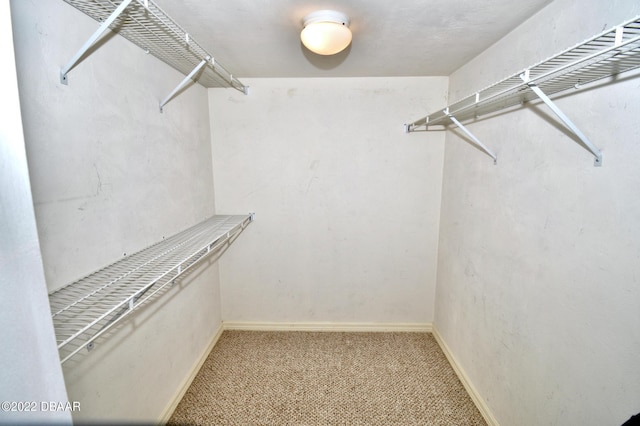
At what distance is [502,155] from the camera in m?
1.42

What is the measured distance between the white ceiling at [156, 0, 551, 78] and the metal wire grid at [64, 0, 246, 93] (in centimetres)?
11

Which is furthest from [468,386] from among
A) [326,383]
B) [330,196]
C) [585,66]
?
[585,66]

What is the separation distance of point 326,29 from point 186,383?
2214mm

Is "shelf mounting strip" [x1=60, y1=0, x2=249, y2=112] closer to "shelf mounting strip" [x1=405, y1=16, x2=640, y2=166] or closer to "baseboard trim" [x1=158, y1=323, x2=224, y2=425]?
"shelf mounting strip" [x1=405, y1=16, x2=640, y2=166]

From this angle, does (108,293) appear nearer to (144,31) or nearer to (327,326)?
(144,31)

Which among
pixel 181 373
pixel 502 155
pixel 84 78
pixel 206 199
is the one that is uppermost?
pixel 84 78

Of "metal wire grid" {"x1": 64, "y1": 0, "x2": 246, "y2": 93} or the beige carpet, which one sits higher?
"metal wire grid" {"x1": 64, "y1": 0, "x2": 246, "y2": 93}

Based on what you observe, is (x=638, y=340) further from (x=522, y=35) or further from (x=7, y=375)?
(x=7, y=375)

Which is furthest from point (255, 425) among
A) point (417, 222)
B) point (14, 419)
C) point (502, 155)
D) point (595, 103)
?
point (595, 103)

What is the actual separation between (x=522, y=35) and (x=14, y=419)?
2.04 m

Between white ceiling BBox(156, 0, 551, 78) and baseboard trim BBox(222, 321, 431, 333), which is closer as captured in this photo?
white ceiling BBox(156, 0, 551, 78)

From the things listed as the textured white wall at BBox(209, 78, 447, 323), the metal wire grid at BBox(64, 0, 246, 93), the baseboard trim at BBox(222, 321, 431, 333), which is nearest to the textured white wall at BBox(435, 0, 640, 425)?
the textured white wall at BBox(209, 78, 447, 323)

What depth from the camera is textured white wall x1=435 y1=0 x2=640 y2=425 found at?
84cm

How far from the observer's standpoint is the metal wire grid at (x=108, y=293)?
773mm
